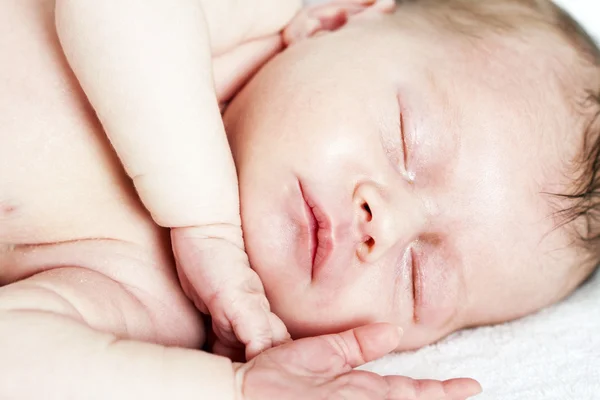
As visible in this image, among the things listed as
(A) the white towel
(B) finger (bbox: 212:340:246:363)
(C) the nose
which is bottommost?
(A) the white towel

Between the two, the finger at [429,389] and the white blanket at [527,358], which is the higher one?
the finger at [429,389]

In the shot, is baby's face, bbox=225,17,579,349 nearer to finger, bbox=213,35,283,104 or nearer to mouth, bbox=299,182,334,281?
mouth, bbox=299,182,334,281

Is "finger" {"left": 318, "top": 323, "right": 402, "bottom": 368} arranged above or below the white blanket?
above

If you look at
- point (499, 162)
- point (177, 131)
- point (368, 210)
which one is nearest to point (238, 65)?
point (177, 131)

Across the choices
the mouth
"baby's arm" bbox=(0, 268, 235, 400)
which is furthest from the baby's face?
"baby's arm" bbox=(0, 268, 235, 400)

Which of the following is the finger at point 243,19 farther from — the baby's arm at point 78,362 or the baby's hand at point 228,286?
the baby's arm at point 78,362

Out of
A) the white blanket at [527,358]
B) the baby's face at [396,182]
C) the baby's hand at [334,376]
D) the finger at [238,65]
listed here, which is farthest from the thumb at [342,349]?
the finger at [238,65]

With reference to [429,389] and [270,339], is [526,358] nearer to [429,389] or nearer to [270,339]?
[429,389]

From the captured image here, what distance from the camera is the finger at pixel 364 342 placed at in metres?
1.17

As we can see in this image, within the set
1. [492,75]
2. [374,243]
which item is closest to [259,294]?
[374,243]

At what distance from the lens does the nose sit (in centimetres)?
121

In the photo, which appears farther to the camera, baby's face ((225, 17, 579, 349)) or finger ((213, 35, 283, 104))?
finger ((213, 35, 283, 104))

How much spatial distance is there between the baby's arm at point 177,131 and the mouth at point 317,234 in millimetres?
121

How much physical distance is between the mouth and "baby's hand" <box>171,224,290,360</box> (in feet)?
0.39
